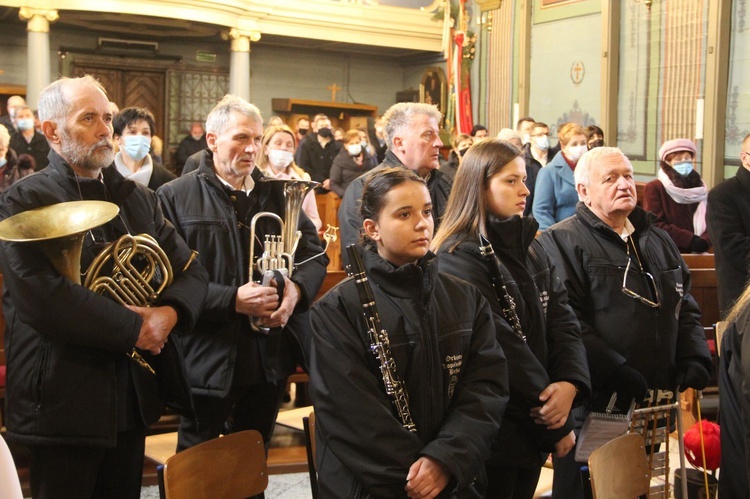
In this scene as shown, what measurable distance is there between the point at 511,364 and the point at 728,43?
7.60 meters

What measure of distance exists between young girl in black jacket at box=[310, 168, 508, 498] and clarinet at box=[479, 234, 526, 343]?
235mm

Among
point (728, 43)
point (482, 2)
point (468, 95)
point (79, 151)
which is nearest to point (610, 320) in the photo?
point (79, 151)

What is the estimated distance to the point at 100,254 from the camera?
97.8 inches

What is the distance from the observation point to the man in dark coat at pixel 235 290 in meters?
3.00

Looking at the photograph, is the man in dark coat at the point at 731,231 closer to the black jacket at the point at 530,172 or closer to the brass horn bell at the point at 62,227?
the black jacket at the point at 530,172

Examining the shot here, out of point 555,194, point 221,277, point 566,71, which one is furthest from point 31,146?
point 566,71

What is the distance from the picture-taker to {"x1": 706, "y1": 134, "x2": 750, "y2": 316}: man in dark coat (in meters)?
4.62

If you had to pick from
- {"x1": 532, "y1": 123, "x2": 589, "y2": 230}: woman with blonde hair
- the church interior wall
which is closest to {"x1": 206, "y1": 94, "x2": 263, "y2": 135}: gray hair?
{"x1": 532, "y1": 123, "x2": 589, "y2": 230}: woman with blonde hair

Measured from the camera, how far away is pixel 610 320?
3.18 meters

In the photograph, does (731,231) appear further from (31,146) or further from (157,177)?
(31,146)

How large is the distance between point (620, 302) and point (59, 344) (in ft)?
6.29

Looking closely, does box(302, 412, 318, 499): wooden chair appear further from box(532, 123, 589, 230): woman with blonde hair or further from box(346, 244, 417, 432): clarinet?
box(532, 123, 589, 230): woman with blonde hair

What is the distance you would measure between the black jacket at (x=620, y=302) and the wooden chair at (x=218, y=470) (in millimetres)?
1258

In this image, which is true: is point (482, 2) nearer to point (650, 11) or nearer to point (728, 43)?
point (650, 11)
